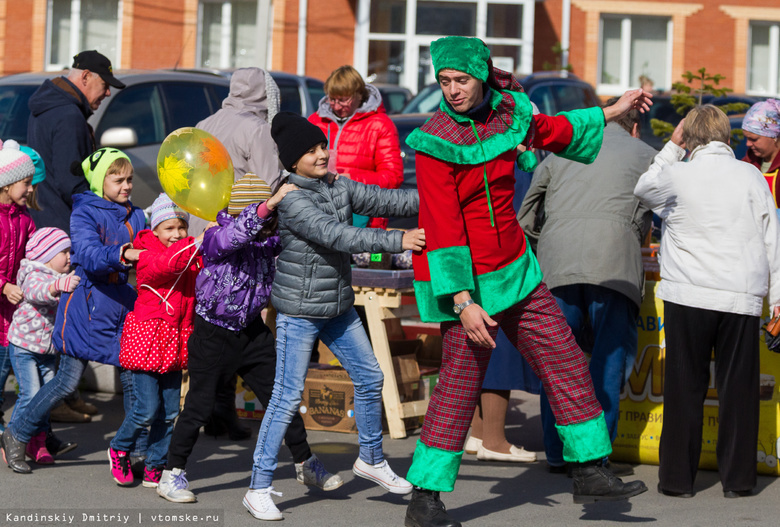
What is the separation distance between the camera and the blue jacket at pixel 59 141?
686 centimetres

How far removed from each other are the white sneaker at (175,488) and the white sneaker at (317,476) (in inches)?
22.6

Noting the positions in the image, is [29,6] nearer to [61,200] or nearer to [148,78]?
[148,78]

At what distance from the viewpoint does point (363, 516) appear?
514cm

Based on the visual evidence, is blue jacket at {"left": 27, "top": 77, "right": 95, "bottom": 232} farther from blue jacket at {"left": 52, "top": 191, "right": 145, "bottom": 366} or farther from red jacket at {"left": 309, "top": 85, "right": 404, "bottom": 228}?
red jacket at {"left": 309, "top": 85, "right": 404, "bottom": 228}

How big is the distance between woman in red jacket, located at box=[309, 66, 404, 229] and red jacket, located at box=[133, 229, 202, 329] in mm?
1645

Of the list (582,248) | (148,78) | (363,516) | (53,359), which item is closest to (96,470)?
(53,359)

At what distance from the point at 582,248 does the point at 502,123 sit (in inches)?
49.2

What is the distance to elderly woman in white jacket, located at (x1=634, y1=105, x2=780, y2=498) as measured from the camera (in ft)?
17.5

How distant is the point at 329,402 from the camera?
23.0 feet

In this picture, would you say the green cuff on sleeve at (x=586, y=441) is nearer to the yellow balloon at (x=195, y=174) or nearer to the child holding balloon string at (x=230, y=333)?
the child holding balloon string at (x=230, y=333)

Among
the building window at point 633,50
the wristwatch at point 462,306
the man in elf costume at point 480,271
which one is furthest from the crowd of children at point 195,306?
the building window at point 633,50

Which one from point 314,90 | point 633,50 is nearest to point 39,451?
point 314,90

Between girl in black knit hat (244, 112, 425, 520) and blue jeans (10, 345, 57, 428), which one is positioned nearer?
girl in black knit hat (244, 112, 425, 520)

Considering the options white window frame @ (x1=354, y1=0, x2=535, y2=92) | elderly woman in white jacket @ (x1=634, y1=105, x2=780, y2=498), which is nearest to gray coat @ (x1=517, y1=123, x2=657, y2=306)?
elderly woman in white jacket @ (x1=634, y1=105, x2=780, y2=498)
